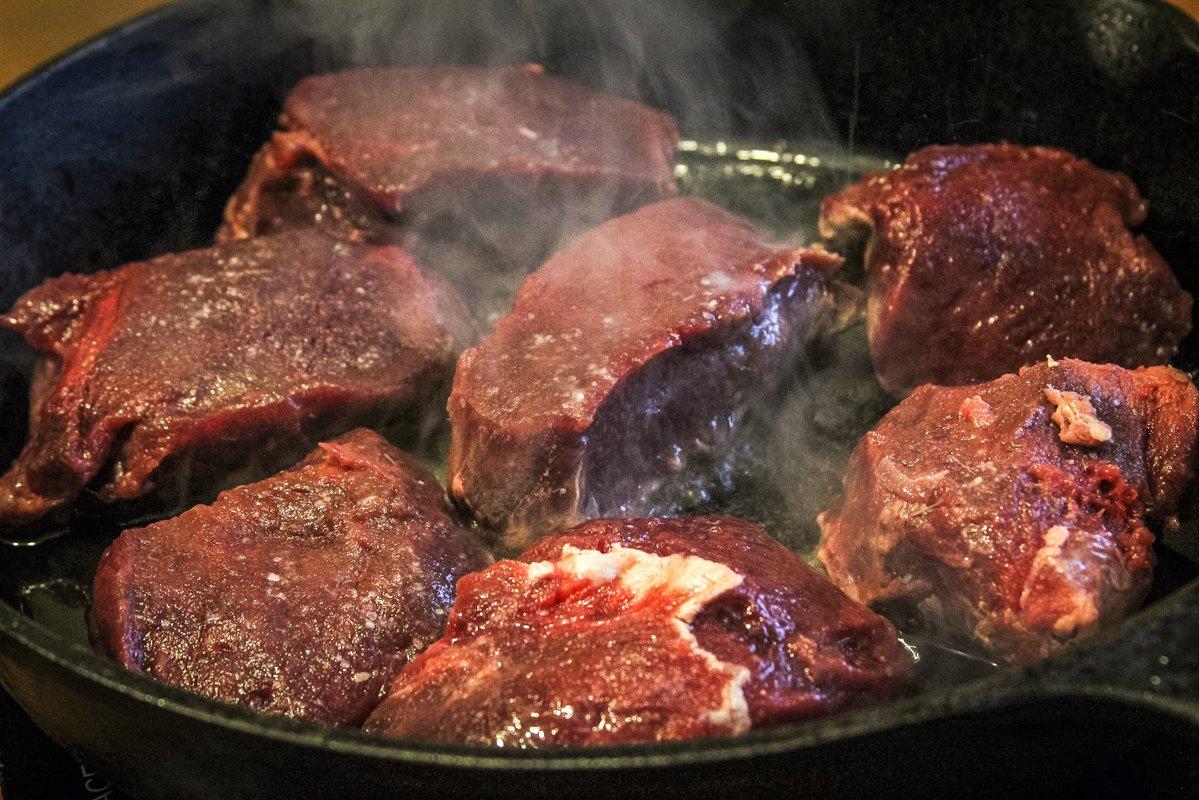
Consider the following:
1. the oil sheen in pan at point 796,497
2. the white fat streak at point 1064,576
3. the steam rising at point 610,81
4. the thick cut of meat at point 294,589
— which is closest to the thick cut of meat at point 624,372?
the oil sheen in pan at point 796,497

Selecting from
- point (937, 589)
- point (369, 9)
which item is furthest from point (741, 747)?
point (369, 9)

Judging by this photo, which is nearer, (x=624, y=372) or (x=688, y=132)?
(x=624, y=372)

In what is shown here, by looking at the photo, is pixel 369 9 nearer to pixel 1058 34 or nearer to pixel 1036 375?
pixel 1058 34

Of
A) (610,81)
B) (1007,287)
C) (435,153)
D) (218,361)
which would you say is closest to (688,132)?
(610,81)

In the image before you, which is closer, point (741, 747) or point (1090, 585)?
point (741, 747)

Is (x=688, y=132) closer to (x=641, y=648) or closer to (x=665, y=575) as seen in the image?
(x=665, y=575)

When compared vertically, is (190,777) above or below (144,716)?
below
